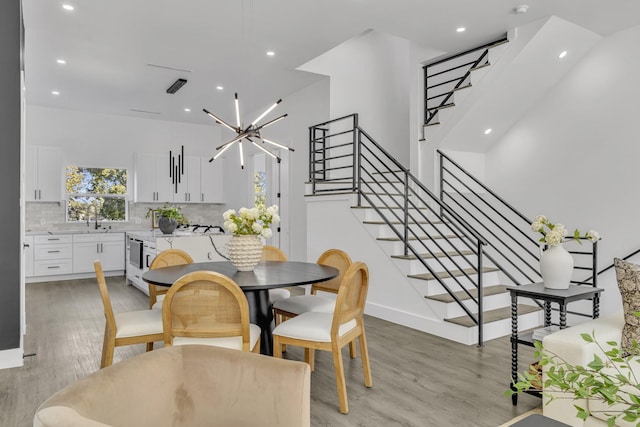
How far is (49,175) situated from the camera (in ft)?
25.3

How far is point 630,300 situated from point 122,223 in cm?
858

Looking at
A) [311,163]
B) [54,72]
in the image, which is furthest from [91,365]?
[54,72]

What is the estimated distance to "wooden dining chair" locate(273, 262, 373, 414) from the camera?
8.37 ft

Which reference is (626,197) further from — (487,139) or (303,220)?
(303,220)

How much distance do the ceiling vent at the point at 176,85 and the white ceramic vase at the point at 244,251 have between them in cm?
426

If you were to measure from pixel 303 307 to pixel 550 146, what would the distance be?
156 inches

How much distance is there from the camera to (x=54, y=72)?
606 cm

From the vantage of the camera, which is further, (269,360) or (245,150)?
(245,150)

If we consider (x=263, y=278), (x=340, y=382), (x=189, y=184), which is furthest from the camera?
(x=189, y=184)

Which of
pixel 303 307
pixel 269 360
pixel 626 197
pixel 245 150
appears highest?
pixel 245 150

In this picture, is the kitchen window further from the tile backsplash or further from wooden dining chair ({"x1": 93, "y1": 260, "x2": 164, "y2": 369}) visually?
wooden dining chair ({"x1": 93, "y1": 260, "x2": 164, "y2": 369})

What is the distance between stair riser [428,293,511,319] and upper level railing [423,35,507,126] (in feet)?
8.29

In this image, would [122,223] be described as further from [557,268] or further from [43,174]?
[557,268]

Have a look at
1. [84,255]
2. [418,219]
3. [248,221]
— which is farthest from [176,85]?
[248,221]
